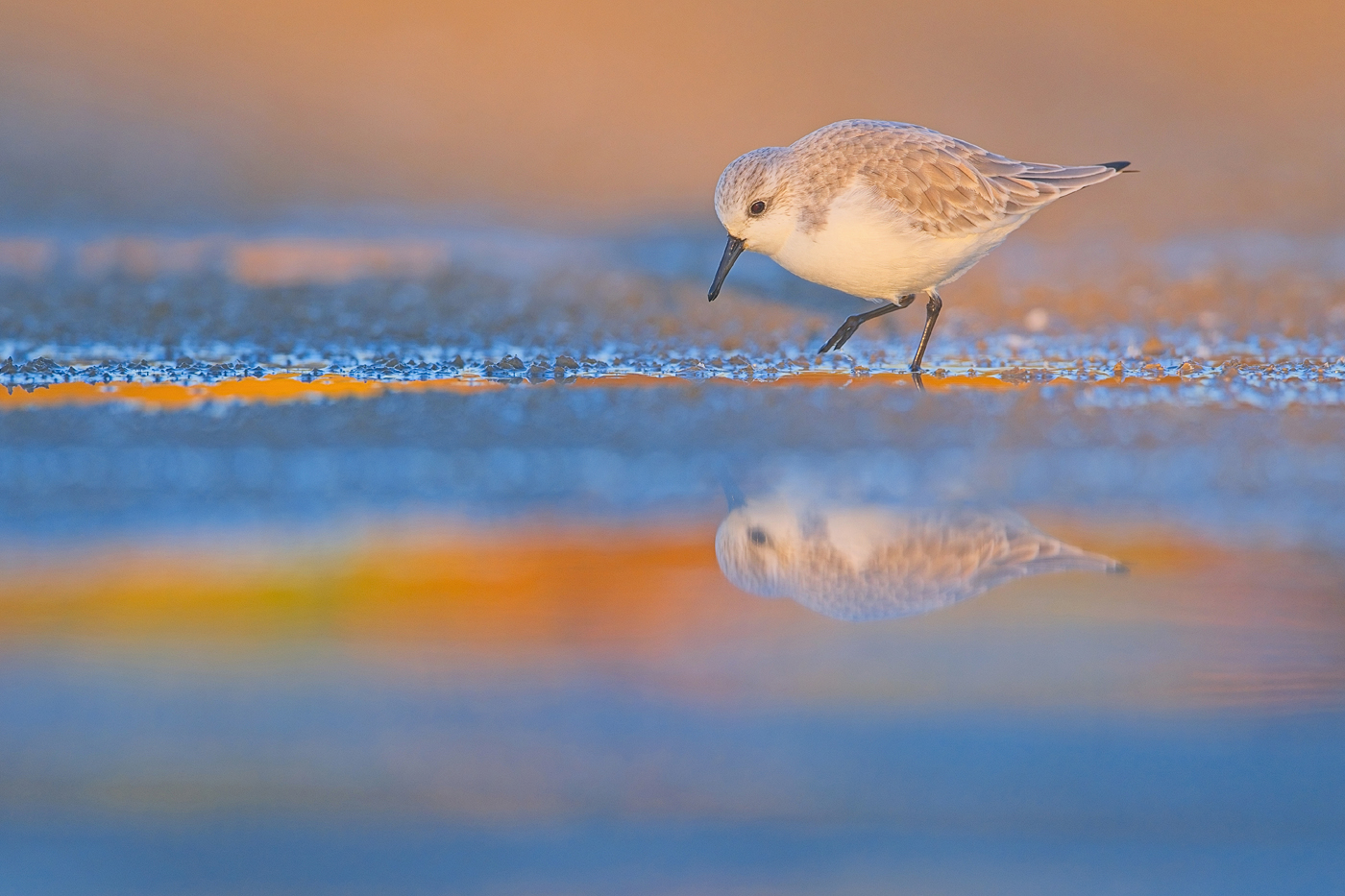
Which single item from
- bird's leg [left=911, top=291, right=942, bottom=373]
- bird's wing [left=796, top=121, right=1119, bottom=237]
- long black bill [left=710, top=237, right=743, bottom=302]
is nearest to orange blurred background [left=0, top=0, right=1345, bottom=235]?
bird's wing [left=796, top=121, right=1119, bottom=237]

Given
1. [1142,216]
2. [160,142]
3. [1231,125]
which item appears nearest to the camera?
[1142,216]

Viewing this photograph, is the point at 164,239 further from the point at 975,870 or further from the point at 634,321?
the point at 975,870

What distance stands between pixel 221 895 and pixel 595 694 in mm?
924

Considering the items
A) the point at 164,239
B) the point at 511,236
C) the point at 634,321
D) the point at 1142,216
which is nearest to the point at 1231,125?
the point at 1142,216

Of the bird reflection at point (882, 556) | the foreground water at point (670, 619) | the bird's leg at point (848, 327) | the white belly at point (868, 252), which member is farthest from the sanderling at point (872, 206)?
the bird reflection at point (882, 556)

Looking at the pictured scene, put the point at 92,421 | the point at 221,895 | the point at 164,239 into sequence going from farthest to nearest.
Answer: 1. the point at 164,239
2. the point at 92,421
3. the point at 221,895

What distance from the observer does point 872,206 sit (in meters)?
5.57

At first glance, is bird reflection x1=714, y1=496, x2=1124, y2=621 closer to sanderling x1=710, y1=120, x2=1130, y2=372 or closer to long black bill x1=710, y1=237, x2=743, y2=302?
sanderling x1=710, y1=120, x2=1130, y2=372

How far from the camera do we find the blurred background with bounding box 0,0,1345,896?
2.51 metres

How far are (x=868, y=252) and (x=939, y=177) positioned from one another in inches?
21.1

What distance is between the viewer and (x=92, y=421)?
16.7 feet

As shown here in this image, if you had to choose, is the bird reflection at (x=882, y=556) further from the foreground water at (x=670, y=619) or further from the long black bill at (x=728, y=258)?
the long black bill at (x=728, y=258)

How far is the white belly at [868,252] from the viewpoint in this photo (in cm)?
555

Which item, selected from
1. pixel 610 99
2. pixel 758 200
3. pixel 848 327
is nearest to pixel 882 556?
pixel 758 200
